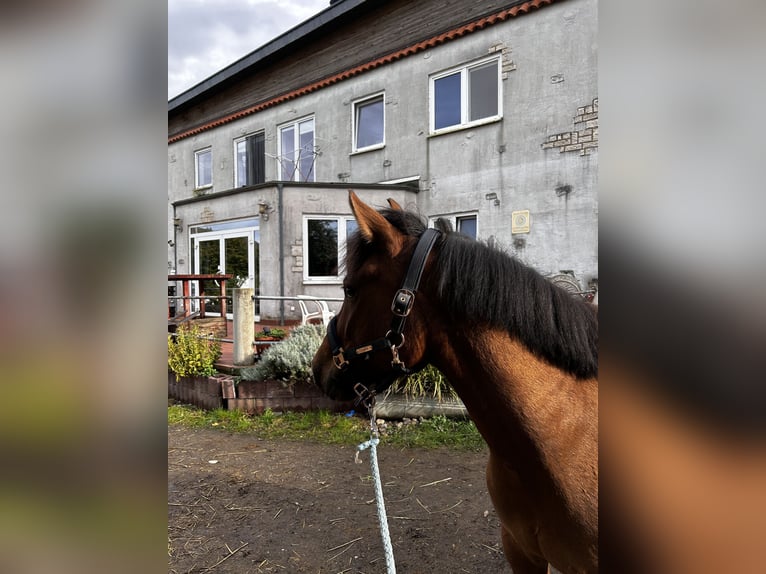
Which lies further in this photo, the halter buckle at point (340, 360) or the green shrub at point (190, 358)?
the green shrub at point (190, 358)

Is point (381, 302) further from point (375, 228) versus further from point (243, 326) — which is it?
point (243, 326)

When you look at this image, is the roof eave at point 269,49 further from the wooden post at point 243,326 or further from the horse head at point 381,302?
the horse head at point 381,302

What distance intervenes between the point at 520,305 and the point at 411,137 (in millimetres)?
9929

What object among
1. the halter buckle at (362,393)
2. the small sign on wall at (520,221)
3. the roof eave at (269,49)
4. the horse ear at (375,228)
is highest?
the roof eave at (269,49)

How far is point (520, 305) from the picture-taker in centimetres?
156

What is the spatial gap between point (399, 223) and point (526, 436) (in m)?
0.93

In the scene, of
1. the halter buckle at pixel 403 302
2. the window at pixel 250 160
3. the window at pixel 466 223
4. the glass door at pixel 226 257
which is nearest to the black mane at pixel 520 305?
the halter buckle at pixel 403 302

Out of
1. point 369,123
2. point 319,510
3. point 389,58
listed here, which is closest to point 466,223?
point 369,123

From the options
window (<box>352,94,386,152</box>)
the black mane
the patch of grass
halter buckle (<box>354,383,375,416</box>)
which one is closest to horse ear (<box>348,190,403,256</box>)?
the black mane

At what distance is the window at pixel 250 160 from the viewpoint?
14406mm

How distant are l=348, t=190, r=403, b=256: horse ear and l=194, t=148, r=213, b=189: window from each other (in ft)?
52.0

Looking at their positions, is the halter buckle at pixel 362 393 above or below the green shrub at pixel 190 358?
above

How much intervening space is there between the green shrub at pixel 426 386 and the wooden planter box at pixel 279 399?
0.70 m
